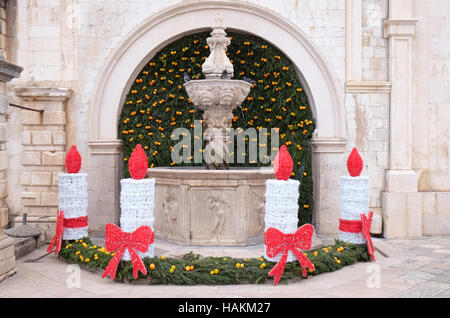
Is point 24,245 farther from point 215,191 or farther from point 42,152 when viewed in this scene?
point 215,191

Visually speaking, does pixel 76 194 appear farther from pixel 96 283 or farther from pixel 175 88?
pixel 175 88

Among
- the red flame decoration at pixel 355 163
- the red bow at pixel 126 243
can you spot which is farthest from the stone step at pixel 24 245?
the red flame decoration at pixel 355 163

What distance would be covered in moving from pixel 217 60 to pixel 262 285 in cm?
379

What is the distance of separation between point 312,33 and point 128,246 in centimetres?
573

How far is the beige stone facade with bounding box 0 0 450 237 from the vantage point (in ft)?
25.7

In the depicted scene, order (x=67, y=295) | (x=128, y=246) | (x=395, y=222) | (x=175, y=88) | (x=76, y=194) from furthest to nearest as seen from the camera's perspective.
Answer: (x=175, y=88)
(x=395, y=222)
(x=76, y=194)
(x=128, y=246)
(x=67, y=295)

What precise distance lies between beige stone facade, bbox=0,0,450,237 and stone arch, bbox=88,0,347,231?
2cm

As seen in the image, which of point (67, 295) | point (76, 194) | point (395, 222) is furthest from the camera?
point (395, 222)

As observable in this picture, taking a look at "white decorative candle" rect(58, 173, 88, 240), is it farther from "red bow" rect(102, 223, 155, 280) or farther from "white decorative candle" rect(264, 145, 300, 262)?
"white decorative candle" rect(264, 145, 300, 262)

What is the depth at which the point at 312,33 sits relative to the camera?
8031 mm

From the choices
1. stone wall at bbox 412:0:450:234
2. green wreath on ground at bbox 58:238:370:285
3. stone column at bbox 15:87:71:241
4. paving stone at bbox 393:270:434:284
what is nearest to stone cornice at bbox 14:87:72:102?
stone column at bbox 15:87:71:241

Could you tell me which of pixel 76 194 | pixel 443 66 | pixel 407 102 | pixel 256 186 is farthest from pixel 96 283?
pixel 443 66

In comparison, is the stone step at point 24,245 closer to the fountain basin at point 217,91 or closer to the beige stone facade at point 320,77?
the beige stone facade at point 320,77

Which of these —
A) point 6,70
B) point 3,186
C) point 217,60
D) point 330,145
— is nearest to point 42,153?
point 3,186
